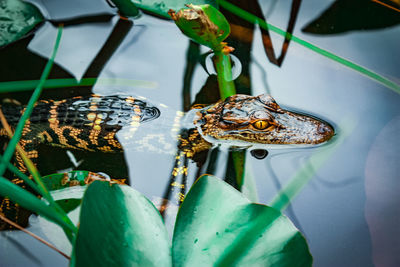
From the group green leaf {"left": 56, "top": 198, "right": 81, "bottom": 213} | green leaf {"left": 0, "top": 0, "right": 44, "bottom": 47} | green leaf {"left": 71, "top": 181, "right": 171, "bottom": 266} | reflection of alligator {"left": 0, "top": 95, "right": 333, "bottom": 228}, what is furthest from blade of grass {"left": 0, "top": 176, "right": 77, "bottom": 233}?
green leaf {"left": 0, "top": 0, "right": 44, "bottom": 47}

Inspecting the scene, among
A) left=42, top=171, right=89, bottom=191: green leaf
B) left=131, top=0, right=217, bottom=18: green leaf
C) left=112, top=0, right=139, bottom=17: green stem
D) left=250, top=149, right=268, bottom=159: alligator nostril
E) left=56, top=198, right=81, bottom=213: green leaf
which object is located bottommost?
left=250, top=149, right=268, bottom=159: alligator nostril

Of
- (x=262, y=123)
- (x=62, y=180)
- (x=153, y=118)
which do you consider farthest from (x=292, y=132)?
(x=62, y=180)

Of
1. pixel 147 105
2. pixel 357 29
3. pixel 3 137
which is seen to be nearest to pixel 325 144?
pixel 357 29

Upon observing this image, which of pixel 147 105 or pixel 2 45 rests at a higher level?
pixel 2 45

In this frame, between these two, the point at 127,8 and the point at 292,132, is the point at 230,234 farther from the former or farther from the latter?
the point at 127,8

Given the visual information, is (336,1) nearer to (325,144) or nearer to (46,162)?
(325,144)

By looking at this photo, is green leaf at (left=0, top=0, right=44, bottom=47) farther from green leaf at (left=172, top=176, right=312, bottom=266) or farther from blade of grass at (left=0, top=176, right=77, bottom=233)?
green leaf at (left=172, top=176, right=312, bottom=266)

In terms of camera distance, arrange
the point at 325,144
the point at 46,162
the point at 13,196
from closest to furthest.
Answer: the point at 13,196 < the point at 325,144 < the point at 46,162
